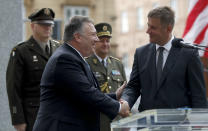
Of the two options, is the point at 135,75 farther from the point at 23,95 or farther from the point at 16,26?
the point at 16,26

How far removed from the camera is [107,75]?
20.7 feet

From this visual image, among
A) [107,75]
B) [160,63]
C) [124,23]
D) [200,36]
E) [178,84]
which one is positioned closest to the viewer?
[178,84]

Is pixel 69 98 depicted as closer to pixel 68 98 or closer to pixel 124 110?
pixel 68 98

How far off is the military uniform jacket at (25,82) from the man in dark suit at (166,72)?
1166 millimetres

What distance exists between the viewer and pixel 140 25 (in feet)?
164

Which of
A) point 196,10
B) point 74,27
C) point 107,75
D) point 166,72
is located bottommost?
point 107,75

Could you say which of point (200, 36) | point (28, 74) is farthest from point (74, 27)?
point (200, 36)

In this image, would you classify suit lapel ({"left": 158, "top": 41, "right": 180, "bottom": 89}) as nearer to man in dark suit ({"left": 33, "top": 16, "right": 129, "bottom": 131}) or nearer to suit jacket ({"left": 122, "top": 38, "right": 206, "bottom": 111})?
suit jacket ({"left": 122, "top": 38, "right": 206, "bottom": 111})

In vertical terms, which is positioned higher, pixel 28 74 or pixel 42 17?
pixel 42 17

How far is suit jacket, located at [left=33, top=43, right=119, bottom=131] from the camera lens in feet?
13.9

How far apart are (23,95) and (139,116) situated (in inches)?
90.8

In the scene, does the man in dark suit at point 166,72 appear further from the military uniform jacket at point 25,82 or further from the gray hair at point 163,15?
the military uniform jacket at point 25,82

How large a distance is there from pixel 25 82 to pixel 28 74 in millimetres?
101

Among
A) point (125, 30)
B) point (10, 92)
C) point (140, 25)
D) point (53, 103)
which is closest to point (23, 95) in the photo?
point (10, 92)
